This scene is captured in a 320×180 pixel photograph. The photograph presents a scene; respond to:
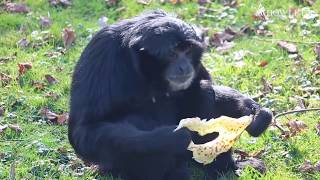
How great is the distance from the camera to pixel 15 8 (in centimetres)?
1100

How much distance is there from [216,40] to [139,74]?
342 centimetres

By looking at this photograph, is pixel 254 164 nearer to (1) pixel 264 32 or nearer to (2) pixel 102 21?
(1) pixel 264 32

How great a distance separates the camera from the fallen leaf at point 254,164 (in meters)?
7.35

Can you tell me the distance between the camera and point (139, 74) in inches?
276

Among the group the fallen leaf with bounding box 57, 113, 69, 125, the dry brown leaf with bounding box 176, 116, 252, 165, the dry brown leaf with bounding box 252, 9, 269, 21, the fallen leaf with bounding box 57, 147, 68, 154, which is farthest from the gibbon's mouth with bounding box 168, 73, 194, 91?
the dry brown leaf with bounding box 252, 9, 269, 21

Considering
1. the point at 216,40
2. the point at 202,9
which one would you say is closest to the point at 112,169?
the point at 216,40

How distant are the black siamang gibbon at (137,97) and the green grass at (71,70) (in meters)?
0.48

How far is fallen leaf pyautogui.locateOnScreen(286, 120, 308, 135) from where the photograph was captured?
805cm

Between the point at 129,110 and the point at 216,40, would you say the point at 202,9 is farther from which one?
the point at 129,110

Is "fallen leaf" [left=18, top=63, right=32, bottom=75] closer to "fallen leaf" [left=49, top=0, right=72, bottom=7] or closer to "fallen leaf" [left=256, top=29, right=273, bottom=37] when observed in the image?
"fallen leaf" [left=49, top=0, right=72, bottom=7]

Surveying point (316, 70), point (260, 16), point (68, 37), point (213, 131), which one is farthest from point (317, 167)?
point (68, 37)

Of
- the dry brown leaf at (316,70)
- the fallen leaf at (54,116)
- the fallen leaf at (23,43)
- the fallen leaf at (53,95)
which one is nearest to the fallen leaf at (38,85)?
the fallen leaf at (53,95)

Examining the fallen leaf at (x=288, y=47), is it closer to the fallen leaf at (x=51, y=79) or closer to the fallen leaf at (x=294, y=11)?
the fallen leaf at (x=294, y=11)

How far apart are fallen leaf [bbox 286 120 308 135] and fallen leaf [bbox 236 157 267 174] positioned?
2.36 ft
